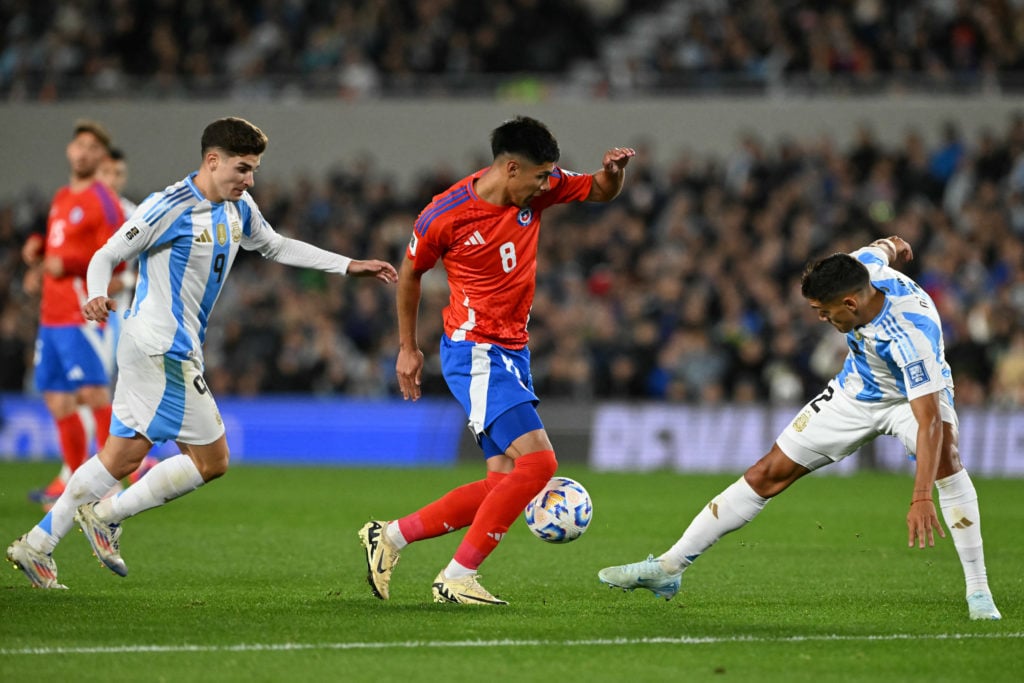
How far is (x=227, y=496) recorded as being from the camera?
1441 cm

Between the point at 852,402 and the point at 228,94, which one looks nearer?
the point at 852,402

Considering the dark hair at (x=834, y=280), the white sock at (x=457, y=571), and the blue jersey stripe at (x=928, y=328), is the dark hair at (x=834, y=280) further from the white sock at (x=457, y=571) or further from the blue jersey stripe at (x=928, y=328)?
the white sock at (x=457, y=571)

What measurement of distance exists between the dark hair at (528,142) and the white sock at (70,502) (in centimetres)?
A: 277

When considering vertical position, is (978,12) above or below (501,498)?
above

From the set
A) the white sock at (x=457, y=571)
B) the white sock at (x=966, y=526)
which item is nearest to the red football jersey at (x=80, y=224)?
the white sock at (x=457, y=571)

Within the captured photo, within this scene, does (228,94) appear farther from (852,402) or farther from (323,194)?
A: (852,402)

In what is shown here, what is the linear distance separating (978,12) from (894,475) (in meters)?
8.76

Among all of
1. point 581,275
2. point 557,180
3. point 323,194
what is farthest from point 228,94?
point 557,180

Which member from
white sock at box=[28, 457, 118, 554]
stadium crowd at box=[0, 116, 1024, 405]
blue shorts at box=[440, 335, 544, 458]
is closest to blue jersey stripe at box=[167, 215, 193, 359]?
white sock at box=[28, 457, 118, 554]

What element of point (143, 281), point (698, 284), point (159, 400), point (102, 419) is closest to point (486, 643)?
point (159, 400)

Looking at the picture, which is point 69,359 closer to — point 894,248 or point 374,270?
point 374,270

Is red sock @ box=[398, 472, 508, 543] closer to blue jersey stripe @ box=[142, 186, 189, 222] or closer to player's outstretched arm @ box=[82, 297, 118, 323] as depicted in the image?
player's outstretched arm @ box=[82, 297, 118, 323]

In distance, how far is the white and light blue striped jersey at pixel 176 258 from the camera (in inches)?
306

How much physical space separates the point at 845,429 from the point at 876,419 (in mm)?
166
